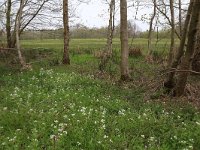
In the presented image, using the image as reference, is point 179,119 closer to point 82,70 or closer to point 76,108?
point 76,108

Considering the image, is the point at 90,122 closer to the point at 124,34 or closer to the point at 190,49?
the point at 190,49

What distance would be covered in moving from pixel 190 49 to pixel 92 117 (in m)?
4.74

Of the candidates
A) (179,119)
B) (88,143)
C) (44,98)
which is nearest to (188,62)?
(179,119)

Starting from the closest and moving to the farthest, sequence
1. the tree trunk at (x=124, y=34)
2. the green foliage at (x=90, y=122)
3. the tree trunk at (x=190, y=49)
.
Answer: the green foliage at (x=90, y=122) → the tree trunk at (x=190, y=49) → the tree trunk at (x=124, y=34)

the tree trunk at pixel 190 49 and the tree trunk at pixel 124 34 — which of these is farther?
the tree trunk at pixel 124 34

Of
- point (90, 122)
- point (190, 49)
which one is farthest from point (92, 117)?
point (190, 49)

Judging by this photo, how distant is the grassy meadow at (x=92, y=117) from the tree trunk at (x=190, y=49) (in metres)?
0.69

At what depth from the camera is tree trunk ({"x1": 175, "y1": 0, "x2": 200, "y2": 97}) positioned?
12.2 metres

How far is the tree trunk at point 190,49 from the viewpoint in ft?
39.9

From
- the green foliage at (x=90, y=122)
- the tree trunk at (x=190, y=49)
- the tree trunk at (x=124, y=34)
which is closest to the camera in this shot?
the green foliage at (x=90, y=122)

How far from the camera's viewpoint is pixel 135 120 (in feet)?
31.3

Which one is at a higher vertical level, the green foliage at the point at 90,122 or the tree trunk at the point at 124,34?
the tree trunk at the point at 124,34

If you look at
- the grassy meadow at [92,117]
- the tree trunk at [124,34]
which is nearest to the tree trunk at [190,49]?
the grassy meadow at [92,117]

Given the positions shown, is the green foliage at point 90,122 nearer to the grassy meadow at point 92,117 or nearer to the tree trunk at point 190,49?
the grassy meadow at point 92,117
